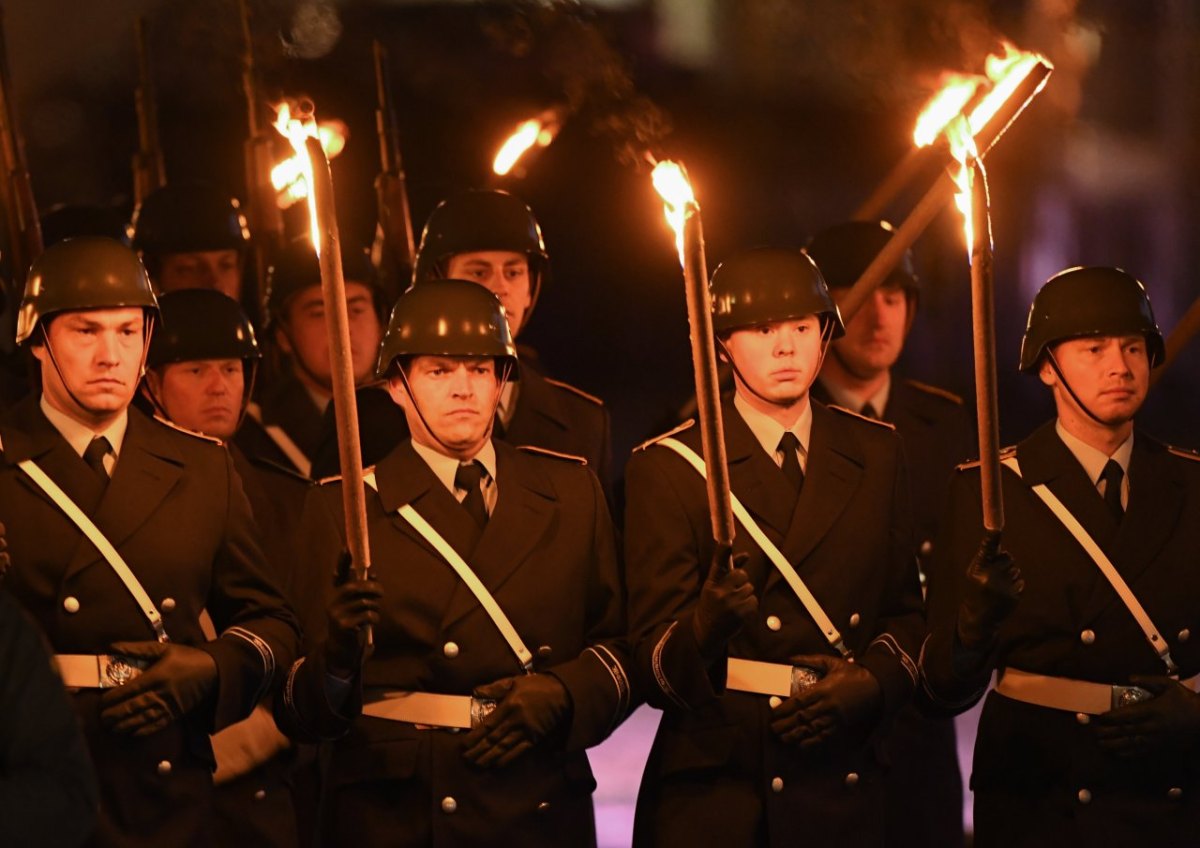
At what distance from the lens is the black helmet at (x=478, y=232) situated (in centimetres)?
831

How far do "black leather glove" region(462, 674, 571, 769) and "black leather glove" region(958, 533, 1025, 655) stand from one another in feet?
3.95

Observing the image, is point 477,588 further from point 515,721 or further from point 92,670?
point 92,670

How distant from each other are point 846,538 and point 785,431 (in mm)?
423

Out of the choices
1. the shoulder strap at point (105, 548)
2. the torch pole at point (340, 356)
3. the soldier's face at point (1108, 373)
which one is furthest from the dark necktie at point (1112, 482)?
the shoulder strap at point (105, 548)

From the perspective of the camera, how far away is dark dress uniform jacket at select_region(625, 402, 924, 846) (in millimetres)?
6430

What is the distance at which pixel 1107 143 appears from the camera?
12469 millimetres

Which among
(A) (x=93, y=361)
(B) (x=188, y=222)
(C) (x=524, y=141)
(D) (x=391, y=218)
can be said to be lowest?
(A) (x=93, y=361)

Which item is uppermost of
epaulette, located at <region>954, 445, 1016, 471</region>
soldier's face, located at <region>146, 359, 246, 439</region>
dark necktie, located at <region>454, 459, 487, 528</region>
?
soldier's face, located at <region>146, 359, 246, 439</region>

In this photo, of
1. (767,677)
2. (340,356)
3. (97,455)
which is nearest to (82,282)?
(97,455)

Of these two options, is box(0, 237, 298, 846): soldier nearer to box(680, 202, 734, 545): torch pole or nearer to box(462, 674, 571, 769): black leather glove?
box(462, 674, 571, 769): black leather glove

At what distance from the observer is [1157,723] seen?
629cm

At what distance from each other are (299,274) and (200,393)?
4.12 ft

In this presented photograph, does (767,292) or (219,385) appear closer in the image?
(767,292)

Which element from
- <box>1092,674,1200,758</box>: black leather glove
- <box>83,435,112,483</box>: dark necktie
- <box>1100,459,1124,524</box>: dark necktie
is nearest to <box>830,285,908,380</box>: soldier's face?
<box>1100,459,1124,524</box>: dark necktie
